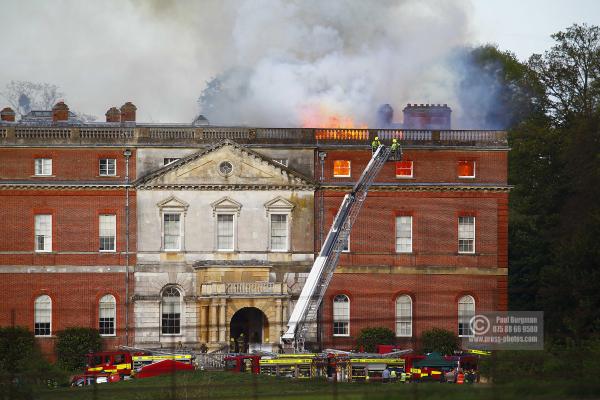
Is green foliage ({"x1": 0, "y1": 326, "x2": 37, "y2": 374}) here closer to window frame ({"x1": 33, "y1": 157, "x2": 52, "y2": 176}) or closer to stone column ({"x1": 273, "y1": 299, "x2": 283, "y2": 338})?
window frame ({"x1": 33, "y1": 157, "x2": 52, "y2": 176})

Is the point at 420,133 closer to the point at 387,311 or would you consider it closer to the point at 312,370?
the point at 387,311

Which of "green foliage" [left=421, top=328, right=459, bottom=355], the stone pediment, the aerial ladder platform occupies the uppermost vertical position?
the stone pediment

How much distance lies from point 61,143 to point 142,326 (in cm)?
880

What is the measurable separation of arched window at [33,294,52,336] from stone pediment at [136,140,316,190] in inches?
256

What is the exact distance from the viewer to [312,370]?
64.6 m

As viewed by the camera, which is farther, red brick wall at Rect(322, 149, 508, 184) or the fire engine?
red brick wall at Rect(322, 149, 508, 184)

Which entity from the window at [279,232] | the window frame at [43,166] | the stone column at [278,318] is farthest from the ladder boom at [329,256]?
the window frame at [43,166]

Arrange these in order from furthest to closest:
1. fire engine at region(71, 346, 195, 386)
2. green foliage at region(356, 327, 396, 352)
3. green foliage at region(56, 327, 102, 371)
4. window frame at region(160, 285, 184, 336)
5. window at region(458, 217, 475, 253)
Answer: window at region(458, 217, 475, 253) < window frame at region(160, 285, 184, 336) < green foliage at region(356, 327, 396, 352) < green foliage at region(56, 327, 102, 371) < fire engine at region(71, 346, 195, 386)

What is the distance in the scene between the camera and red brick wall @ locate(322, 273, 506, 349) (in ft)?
253

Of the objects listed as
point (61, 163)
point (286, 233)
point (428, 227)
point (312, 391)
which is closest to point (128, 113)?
point (61, 163)

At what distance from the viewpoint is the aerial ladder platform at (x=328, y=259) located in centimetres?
7269

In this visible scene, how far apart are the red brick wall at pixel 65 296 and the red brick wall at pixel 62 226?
658mm

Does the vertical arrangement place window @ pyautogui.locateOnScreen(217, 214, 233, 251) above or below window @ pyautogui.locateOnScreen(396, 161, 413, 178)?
below

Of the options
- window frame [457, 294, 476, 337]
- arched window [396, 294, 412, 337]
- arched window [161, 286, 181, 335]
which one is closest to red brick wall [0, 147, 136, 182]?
arched window [161, 286, 181, 335]
